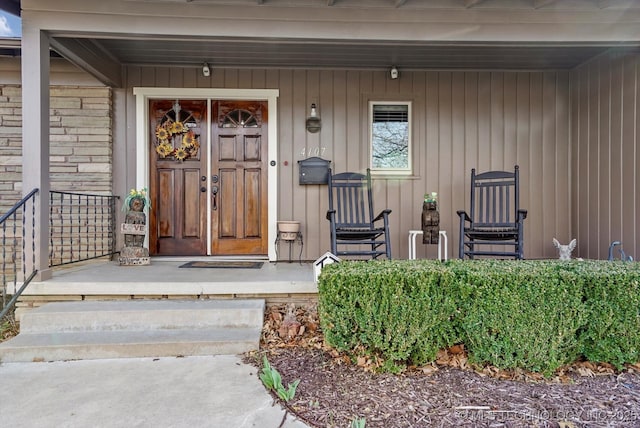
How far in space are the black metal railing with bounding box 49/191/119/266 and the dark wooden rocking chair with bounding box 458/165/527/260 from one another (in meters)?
3.70

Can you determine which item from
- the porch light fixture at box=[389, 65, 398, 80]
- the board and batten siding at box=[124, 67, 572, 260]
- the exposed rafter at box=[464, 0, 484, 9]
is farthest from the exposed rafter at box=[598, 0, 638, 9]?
the porch light fixture at box=[389, 65, 398, 80]

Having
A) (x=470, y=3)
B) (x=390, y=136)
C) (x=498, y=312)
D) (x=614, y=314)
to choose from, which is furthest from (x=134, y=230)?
(x=614, y=314)

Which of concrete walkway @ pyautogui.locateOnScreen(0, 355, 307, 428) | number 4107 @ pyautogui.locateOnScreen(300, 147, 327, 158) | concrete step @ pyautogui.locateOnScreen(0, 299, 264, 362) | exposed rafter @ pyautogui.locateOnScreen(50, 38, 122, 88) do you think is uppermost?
exposed rafter @ pyautogui.locateOnScreen(50, 38, 122, 88)

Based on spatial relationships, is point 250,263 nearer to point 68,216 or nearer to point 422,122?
point 68,216

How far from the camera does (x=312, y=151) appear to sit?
4234 mm

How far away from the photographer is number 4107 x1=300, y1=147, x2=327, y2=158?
13.9 feet

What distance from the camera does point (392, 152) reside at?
4.32 meters

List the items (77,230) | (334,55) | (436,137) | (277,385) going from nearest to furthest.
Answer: (277,385), (334,55), (77,230), (436,137)

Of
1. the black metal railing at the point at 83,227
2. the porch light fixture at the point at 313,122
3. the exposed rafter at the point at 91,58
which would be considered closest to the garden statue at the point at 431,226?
the porch light fixture at the point at 313,122

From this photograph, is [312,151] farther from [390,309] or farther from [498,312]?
[498,312]

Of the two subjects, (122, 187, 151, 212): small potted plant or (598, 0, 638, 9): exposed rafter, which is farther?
(122, 187, 151, 212): small potted plant

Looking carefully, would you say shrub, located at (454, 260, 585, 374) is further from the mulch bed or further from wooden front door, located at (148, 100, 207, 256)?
wooden front door, located at (148, 100, 207, 256)

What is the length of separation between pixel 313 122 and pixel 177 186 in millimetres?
1710

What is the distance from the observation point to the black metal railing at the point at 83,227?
156 inches
